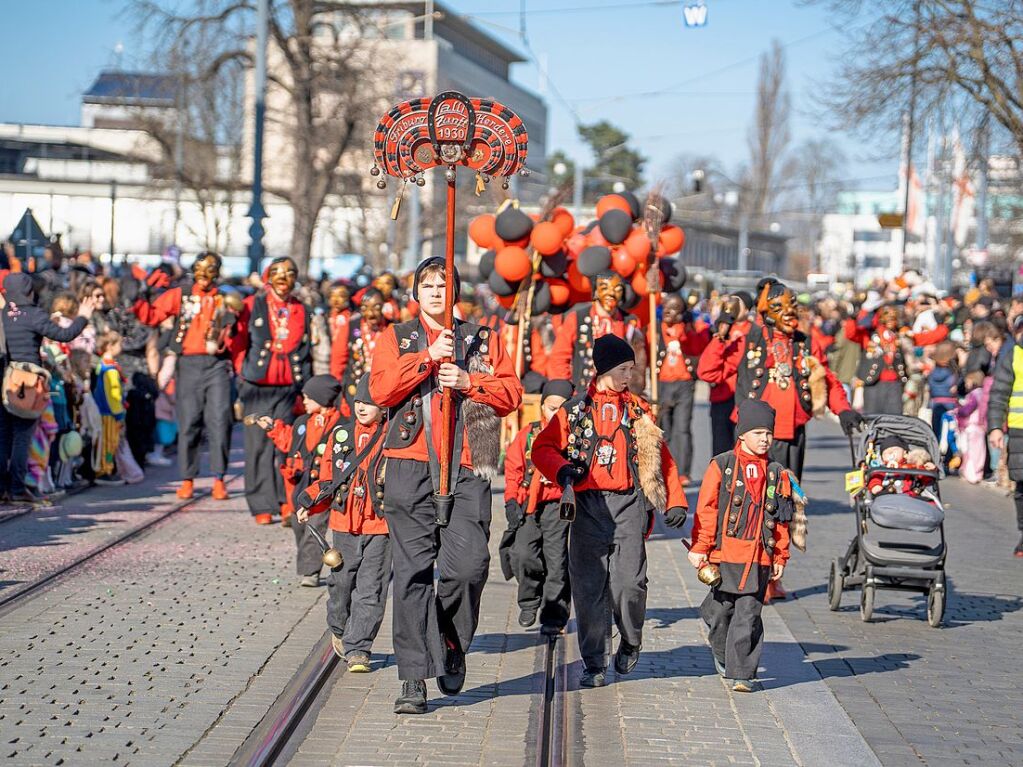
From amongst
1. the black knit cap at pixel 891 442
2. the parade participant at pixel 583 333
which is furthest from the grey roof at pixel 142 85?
the black knit cap at pixel 891 442

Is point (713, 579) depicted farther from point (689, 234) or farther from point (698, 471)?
point (689, 234)

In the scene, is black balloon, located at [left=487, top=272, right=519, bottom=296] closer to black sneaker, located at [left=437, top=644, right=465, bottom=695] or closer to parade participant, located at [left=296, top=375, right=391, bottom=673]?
parade participant, located at [left=296, top=375, right=391, bottom=673]

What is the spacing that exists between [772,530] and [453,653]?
1783mm

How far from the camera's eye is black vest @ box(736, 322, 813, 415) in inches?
438

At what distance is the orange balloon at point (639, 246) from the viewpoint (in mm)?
15398

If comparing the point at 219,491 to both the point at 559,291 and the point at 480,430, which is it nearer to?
the point at 559,291

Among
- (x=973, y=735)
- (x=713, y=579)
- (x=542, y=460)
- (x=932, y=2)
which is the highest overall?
(x=932, y=2)

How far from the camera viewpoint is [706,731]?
7406 mm

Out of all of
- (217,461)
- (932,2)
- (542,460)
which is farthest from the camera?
(932,2)

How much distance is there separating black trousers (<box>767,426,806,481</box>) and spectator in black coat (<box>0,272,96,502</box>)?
6.07 meters

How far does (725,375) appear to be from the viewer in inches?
453

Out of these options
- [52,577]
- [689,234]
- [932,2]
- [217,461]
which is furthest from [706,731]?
[689,234]

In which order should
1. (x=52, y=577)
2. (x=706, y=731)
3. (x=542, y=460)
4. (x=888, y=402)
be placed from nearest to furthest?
(x=706, y=731), (x=542, y=460), (x=52, y=577), (x=888, y=402)

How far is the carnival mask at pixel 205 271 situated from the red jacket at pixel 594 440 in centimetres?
699
